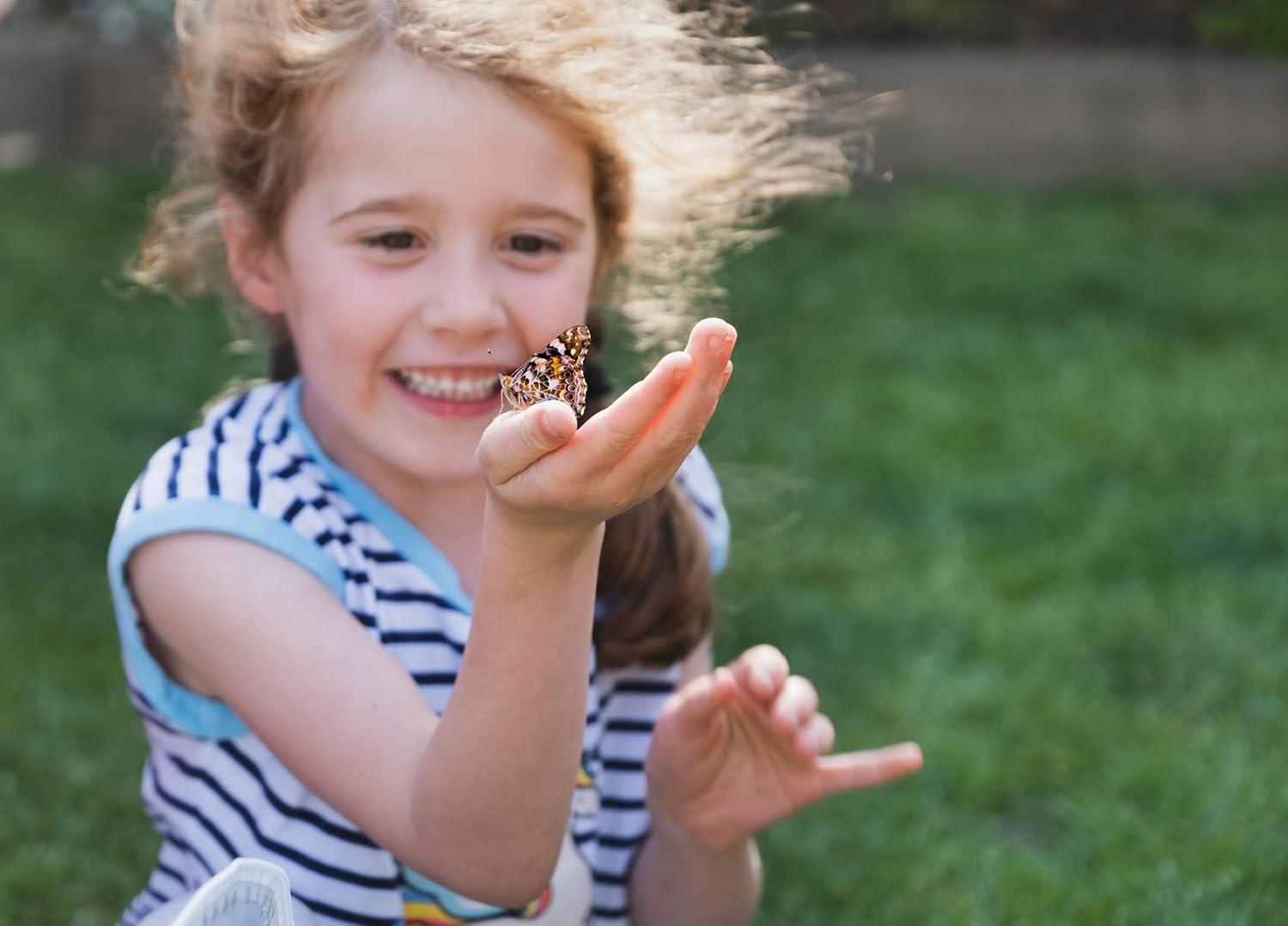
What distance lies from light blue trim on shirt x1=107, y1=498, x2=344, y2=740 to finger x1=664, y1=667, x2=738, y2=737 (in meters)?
0.44

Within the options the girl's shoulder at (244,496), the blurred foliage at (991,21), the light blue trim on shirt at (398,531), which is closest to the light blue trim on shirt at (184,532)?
the girl's shoulder at (244,496)

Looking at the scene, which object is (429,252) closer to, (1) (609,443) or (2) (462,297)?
(2) (462,297)

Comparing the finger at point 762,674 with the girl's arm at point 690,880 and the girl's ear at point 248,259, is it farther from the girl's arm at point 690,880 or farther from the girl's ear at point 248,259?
the girl's ear at point 248,259

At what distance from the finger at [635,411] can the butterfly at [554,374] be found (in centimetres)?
15

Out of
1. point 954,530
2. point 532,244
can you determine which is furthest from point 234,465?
point 954,530

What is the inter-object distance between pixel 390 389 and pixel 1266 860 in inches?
61.0

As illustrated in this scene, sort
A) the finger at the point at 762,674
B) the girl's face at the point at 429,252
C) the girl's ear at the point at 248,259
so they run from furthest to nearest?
the girl's ear at the point at 248,259, the finger at the point at 762,674, the girl's face at the point at 429,252

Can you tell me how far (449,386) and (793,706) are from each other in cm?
54

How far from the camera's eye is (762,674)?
187cm

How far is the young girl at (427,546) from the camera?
62.3 inches

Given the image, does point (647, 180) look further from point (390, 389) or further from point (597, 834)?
point (597, 834)

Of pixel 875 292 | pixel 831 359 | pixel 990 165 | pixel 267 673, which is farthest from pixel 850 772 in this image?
pixel 990 165

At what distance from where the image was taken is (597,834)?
2.20m

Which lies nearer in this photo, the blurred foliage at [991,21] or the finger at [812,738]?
the finger at [812,738]
